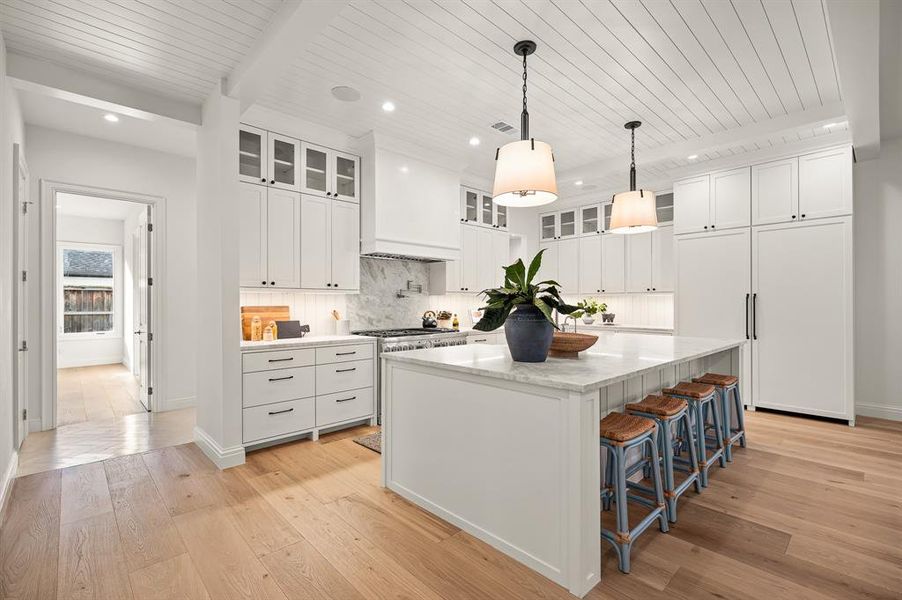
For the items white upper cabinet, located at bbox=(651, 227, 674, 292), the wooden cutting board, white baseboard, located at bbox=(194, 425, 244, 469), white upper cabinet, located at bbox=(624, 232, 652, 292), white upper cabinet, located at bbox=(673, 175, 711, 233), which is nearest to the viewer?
white baseboard, located at bbox=(194, 425, 244, 469)

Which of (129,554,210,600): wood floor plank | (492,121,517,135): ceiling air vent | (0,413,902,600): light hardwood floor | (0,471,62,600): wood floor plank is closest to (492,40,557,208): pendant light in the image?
(492,121,517,135): ceiling air vent

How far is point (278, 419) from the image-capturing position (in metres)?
3.54

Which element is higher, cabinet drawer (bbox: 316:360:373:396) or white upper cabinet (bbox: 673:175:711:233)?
white upper cabinet (bbox: 673:175:711:233)

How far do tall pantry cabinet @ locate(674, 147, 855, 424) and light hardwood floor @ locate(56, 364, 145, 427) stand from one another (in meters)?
6.43

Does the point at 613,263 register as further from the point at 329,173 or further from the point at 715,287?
the point at 329,173

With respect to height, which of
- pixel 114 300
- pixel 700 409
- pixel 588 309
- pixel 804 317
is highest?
pixel 114 300

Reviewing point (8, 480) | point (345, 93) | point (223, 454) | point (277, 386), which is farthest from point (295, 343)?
point (345, 93)

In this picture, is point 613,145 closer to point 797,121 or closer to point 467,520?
point 797,121

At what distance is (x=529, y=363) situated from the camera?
7.55 feet

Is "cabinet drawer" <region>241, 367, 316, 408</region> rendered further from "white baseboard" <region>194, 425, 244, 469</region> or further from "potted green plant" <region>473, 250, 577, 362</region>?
"potted green plant" <region>473, 250, 577, 362</region>

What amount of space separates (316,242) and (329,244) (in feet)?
0.44

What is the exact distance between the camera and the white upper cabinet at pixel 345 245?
4289mm

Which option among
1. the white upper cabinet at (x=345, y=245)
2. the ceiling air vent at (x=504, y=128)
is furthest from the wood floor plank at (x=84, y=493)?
the ceiling air vent at (x=504, y=128)

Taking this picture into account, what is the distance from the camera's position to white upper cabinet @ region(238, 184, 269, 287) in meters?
3.67
